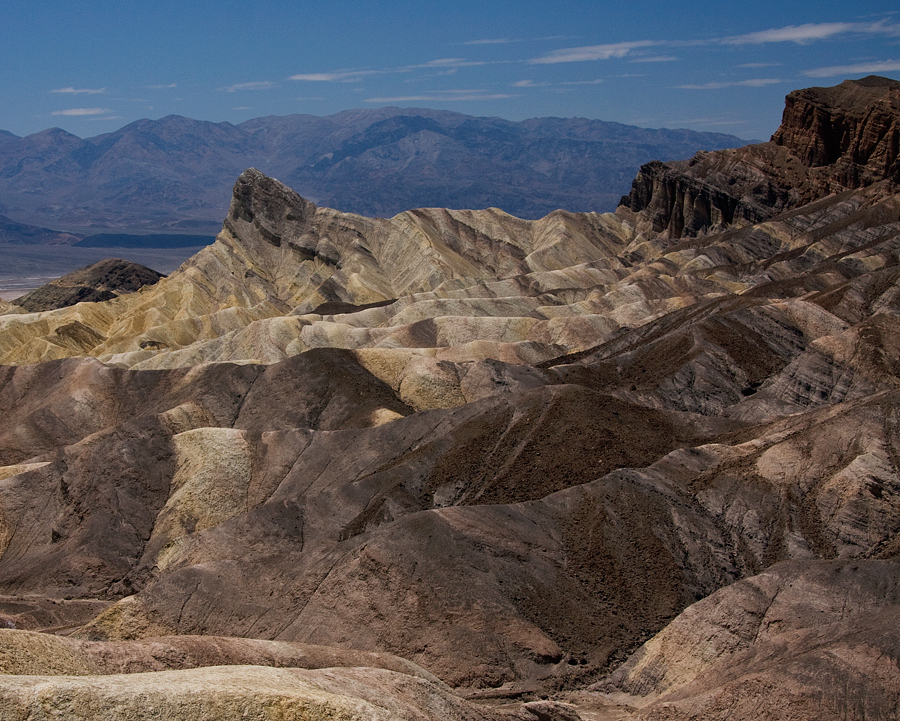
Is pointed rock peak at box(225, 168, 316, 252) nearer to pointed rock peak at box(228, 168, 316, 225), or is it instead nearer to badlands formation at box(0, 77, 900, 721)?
pointed rock peak at box(228, 168, 316, 225)

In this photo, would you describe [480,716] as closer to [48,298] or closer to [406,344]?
[406,344]

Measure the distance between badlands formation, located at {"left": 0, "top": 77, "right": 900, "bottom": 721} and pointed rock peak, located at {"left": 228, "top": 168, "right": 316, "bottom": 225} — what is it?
116 feet

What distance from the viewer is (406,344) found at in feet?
256

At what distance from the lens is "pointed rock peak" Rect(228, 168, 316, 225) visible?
4724 inches

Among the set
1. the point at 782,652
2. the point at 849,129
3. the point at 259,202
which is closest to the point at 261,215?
the point at 259,202

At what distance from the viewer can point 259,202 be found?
12019 cm

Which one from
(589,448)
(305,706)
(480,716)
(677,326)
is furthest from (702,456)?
(677,326)

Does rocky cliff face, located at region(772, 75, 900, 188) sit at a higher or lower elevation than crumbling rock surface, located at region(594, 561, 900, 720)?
higher

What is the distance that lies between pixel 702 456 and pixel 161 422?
32.1 m

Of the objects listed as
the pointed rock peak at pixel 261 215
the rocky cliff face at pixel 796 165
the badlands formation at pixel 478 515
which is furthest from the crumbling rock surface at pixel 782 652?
the pointed rock peak at pixel 261 215

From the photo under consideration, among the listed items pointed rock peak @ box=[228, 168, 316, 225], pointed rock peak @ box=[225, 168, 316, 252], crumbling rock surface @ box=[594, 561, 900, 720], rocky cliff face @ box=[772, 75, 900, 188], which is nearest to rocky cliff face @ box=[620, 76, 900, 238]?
rocky cliff face @ box=[772, 75, 900, 188]

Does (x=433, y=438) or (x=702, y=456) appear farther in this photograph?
(x=433, y=438)

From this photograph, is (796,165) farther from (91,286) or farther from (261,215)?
(91,286)

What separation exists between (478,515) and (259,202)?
3632 inches
